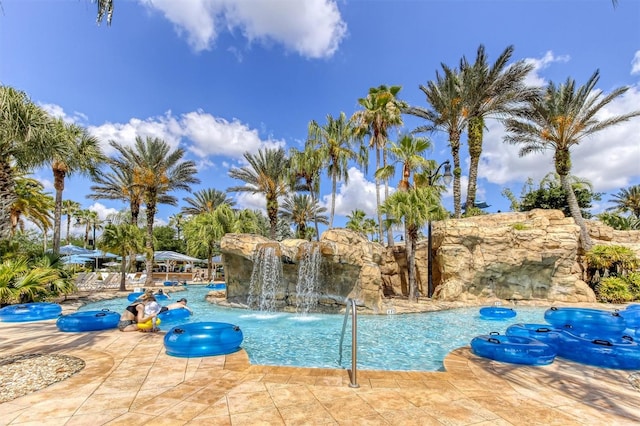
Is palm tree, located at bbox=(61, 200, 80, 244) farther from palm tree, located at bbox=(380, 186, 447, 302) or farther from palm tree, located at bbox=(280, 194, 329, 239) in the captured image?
palm tree, located at bbox=(380, 186, 447, 302)

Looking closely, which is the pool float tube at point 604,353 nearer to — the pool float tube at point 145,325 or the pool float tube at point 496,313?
the pool float tube at point 496,313

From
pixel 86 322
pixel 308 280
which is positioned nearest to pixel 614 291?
pixel 308 280

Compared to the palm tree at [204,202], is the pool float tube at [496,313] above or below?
below

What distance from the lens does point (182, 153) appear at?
24000 millimetres

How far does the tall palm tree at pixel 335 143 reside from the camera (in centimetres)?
2398

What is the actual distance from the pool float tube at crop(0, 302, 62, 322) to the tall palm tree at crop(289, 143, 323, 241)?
55.6 feet

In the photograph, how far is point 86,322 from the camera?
8.09 metres

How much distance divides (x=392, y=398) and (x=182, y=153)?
24024mm

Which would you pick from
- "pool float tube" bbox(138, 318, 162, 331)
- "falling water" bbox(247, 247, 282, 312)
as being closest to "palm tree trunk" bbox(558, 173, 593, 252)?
"falling water" bbox(247, 247, 282, 312)

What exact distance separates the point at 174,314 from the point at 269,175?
15.6 metres

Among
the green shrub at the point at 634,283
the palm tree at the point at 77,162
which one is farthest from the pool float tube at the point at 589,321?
the palm tree at the point at 77,162

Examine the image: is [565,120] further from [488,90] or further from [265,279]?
[265,279]

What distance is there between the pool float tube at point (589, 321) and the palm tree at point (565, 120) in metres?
11.6

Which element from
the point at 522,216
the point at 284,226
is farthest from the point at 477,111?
the point at 284,226
